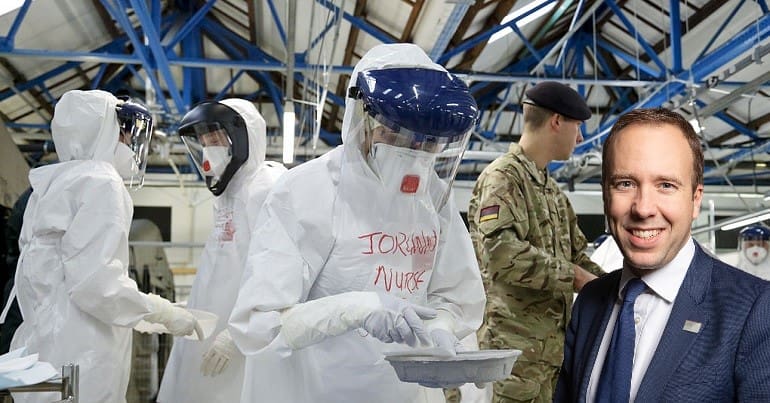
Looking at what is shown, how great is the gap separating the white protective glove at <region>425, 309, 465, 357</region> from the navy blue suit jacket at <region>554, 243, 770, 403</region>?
0.59 metres

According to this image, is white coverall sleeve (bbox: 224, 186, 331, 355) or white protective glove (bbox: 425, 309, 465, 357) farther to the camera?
white coverall sleeve (bbox: 224, 186, 331, 355)

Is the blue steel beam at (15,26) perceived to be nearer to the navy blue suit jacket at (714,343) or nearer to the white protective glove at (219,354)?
the white protective glove at (219,354)

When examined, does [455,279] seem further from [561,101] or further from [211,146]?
[211,146]

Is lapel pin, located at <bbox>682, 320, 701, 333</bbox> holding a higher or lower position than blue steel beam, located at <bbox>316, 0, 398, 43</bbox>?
lower

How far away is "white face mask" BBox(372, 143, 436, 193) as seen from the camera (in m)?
2.19

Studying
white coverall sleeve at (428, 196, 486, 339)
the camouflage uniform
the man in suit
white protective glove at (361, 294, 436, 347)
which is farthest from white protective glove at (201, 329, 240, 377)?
Result: the man in suit

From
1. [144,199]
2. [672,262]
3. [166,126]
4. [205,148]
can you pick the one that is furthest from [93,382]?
[144,199]

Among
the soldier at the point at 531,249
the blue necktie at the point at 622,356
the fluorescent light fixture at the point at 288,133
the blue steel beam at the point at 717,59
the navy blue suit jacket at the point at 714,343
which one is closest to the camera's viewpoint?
the navy blue suit jacket at the point at 714,343

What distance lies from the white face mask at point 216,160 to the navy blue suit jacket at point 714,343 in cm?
281

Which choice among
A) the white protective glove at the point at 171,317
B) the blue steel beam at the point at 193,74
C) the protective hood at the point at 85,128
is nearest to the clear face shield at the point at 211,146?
the protective hood at the point at 85,128

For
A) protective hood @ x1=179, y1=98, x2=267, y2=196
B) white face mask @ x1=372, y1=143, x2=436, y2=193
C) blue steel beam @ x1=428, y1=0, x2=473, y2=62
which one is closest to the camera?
white face mask @ x1=372, y1=143, x2=436, y2=193

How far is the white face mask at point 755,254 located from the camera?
25.5 ft

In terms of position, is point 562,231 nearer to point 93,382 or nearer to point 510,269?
point 510,269

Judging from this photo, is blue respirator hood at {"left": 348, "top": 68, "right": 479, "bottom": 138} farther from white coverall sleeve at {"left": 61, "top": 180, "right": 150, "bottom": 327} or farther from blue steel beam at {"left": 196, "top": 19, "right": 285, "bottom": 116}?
blue steel beam at {"left": 196, "top": 19, "right": 285, "bottom": 116}
